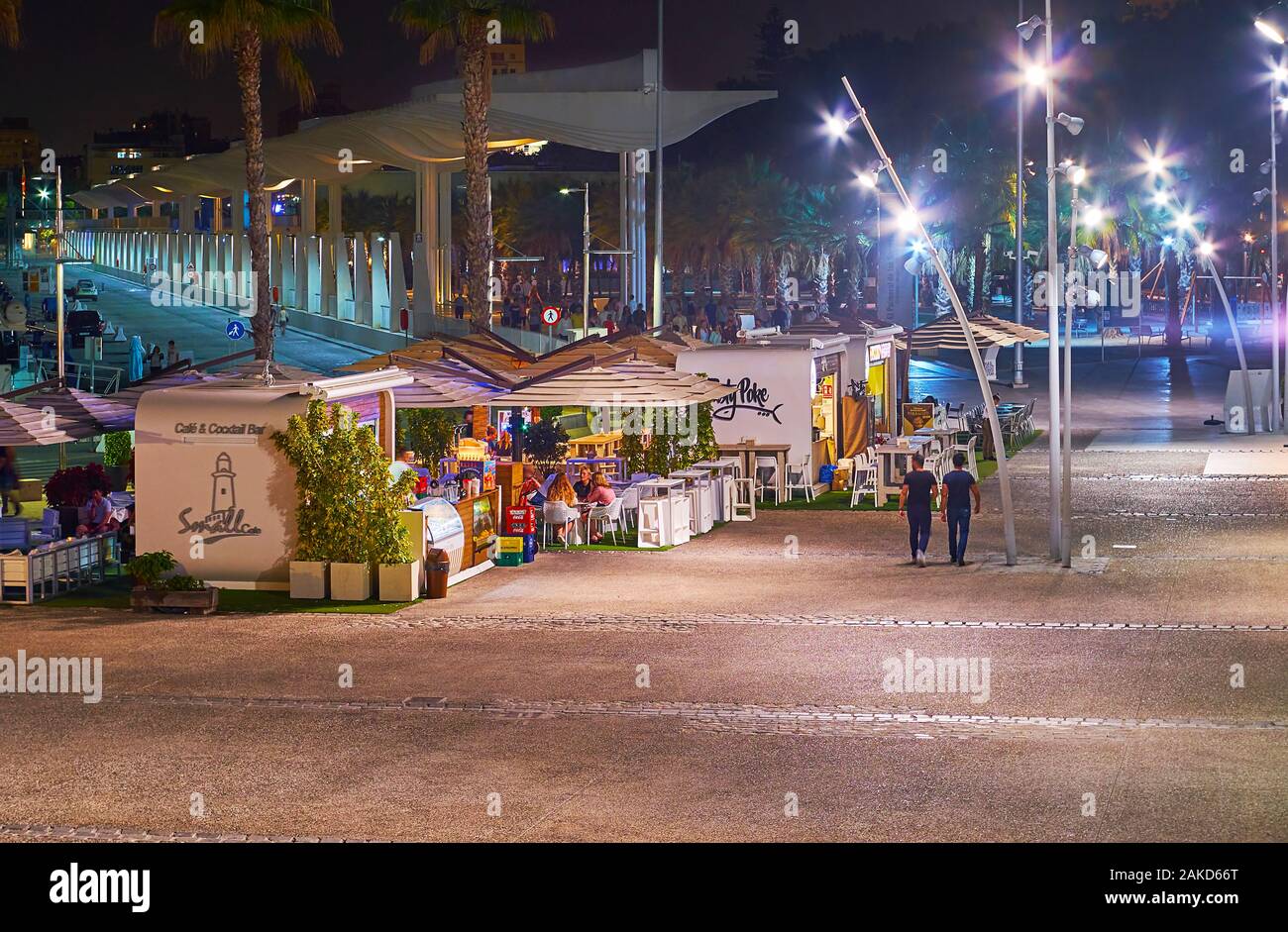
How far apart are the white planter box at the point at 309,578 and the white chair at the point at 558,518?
4.84m

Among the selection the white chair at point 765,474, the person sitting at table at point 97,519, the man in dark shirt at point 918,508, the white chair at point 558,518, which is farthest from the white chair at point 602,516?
the person sitting at table at point 97,519

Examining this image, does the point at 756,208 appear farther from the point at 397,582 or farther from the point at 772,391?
the point at 397,582

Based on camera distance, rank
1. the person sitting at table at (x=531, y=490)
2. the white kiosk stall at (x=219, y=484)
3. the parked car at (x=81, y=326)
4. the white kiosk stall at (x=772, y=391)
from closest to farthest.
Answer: the white kiosk stall at (x=219, y=484) < the person sitting at table at (x=531, y=490) < the white kiosk stall at (x=772, y=391) < the parked car at (x=81, y=326)

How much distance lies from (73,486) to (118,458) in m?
6.23

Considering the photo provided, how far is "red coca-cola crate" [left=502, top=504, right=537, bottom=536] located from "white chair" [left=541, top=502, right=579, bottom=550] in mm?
1059

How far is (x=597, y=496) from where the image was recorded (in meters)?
26.1

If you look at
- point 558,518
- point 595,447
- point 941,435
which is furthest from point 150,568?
point 941,435

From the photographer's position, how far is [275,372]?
25.0 m

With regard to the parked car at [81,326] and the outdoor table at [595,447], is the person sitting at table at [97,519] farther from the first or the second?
the parked car at [81,326]

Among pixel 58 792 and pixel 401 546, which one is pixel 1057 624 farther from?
pixel 58 792

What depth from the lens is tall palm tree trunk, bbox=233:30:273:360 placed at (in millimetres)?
37375

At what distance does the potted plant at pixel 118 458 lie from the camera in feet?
95.9
